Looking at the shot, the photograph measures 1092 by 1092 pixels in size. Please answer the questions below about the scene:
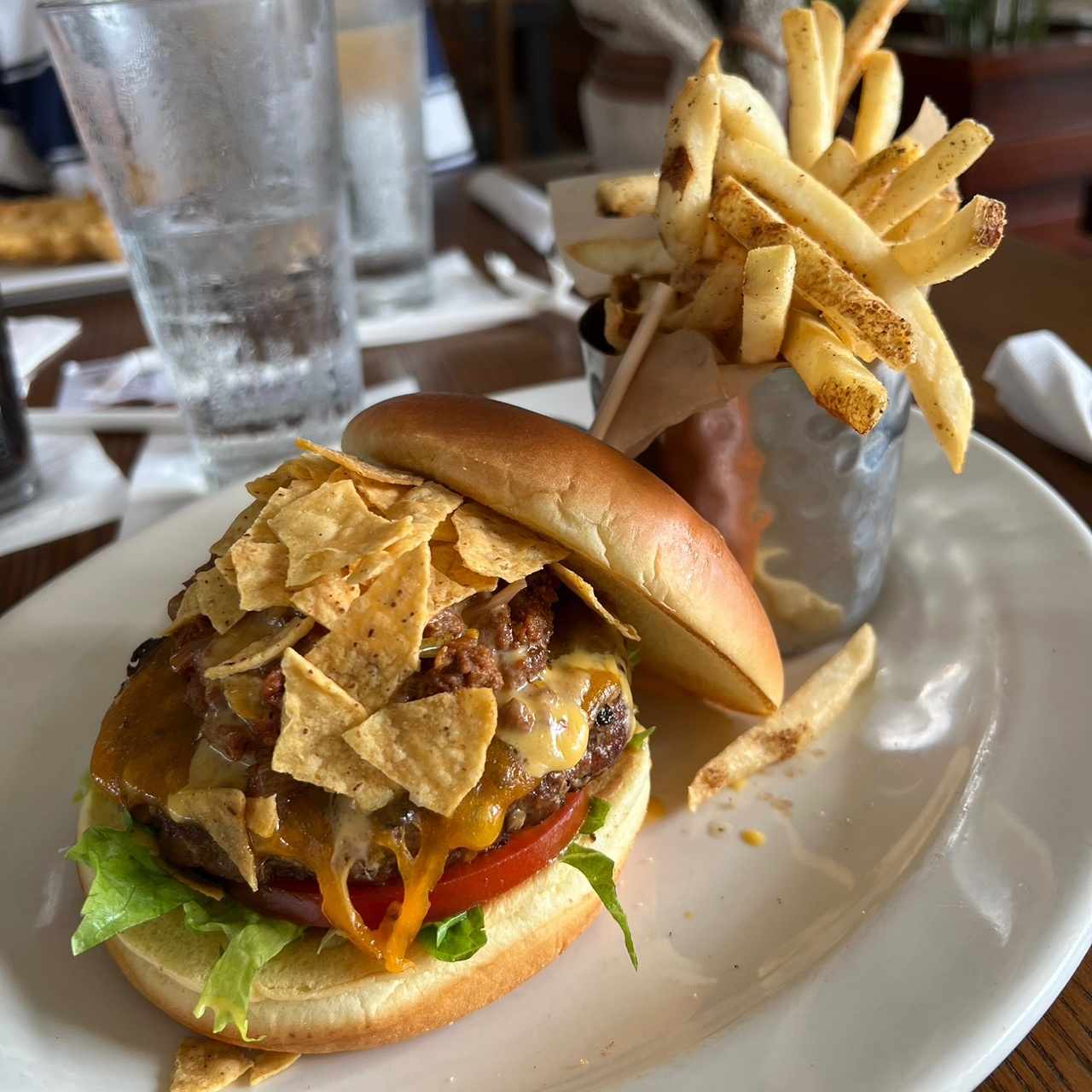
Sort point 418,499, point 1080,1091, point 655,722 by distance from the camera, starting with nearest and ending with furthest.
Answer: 1. point 1080,1091
2. point 418,499
3. point 655,722

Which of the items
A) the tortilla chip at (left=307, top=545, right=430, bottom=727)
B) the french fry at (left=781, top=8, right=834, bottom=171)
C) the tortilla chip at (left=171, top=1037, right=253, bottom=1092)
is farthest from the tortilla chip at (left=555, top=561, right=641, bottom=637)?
A: the french fry at (left=781, top=8, right=834, bottom=171)

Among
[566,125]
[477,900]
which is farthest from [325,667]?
[566,125]

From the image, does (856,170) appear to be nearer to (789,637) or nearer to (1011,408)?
(789,637)

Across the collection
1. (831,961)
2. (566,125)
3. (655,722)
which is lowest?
(566,125)

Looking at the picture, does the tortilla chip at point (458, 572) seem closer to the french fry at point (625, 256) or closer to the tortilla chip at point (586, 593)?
the tortilla chip at point (586, 593)

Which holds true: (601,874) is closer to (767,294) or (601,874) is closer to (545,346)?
(767,294)

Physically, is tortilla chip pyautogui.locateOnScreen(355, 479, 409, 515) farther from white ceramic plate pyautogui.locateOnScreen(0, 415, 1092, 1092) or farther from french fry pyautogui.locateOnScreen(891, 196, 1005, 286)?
french fry pyautogui.locateOnScreen(891, 196, 1005, 286)
